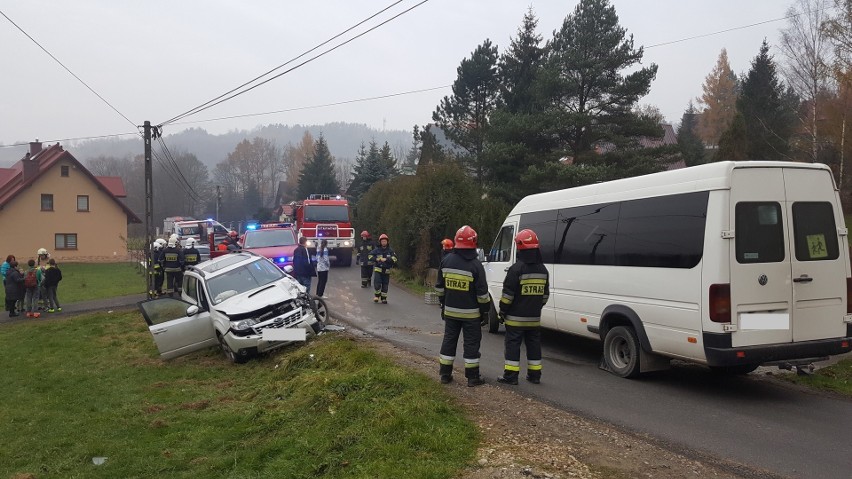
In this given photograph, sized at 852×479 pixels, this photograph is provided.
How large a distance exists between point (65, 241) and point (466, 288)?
4639cm

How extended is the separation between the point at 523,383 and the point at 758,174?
3609 mm

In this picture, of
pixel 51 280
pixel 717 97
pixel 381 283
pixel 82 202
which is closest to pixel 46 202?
pixel 82 202

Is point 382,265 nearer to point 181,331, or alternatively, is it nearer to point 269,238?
point 269,238

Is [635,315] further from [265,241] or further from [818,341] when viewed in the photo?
[265,241]

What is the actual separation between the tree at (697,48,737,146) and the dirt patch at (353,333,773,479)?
2177 inches

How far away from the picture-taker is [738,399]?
7215 millimetres

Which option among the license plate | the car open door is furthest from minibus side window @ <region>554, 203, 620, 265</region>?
the car open door

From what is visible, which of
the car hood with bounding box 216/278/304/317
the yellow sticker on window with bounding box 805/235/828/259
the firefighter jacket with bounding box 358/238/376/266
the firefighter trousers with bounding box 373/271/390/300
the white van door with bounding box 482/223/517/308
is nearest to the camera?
the yellow sticker on window with bounding box 805/235/828/259

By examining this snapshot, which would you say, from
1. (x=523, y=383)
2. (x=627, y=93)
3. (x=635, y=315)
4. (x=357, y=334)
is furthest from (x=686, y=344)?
(x=627, y=93)

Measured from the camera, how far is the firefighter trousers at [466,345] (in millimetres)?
7188

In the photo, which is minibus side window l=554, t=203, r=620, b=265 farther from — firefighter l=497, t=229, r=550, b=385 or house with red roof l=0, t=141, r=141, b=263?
house with red roof l=0, t=141, r=141, b=263

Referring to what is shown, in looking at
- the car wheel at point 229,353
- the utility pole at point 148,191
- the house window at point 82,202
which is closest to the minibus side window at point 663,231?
the car wheel at point 229,353

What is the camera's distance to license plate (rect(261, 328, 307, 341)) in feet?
33.0

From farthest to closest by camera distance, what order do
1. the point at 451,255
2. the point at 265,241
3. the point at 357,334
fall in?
the point at 265,241, the point at 357,334, the point at 451,255
